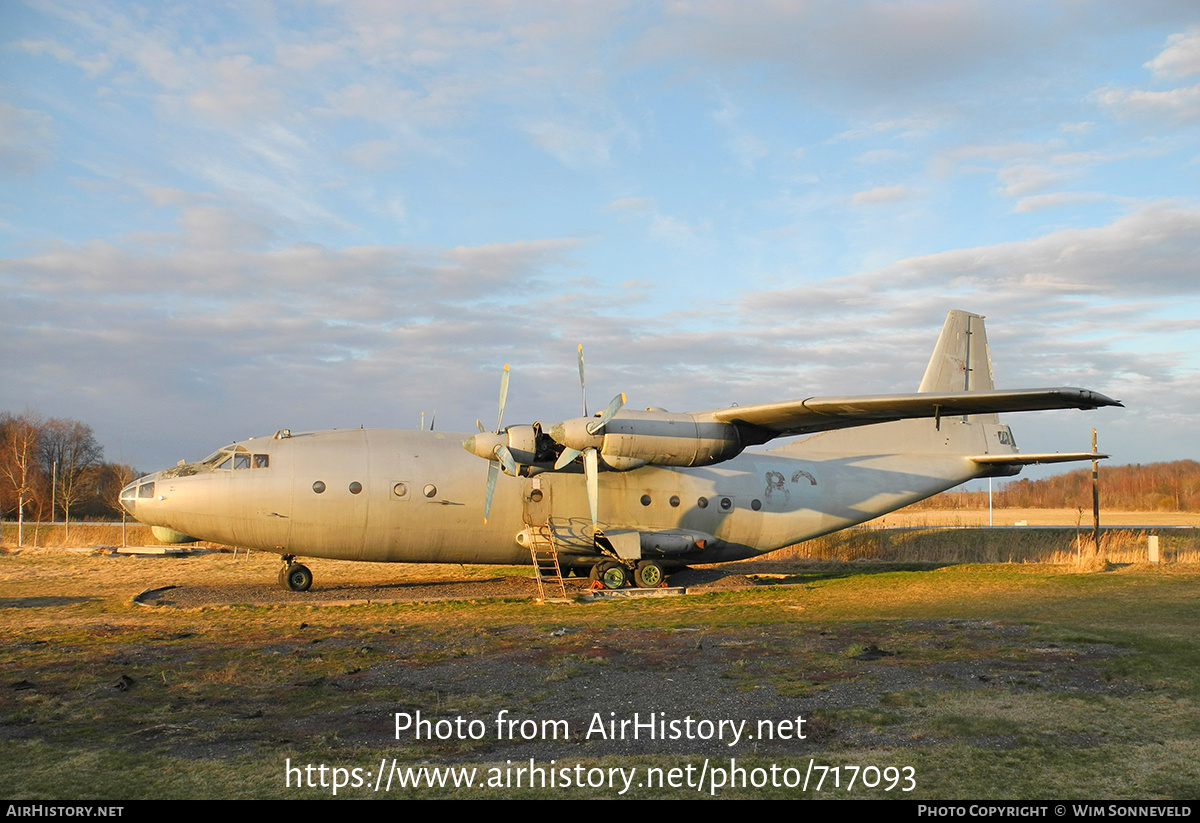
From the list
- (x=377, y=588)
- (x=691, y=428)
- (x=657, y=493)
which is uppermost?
(x=691, y=428)

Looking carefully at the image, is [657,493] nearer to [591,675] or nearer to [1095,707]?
[591,675]

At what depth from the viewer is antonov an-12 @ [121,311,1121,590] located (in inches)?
668

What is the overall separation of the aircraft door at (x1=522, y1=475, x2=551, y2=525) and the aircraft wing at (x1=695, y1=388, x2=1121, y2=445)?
13.4 ft

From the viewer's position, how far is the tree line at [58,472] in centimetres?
5006

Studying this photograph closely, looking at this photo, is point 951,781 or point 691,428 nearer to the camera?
point 951,781

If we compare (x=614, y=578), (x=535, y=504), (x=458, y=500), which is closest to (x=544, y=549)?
(x=535, y=504)

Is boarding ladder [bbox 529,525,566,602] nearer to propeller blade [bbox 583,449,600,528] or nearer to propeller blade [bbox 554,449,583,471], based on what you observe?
propeller blade [bbox 583,449,600,528]

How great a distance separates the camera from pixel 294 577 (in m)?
18.5

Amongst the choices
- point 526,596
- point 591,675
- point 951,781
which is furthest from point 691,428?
point 951,781

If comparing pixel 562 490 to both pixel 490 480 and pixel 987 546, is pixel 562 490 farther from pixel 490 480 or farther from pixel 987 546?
pixel 987 546

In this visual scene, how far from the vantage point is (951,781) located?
589cm

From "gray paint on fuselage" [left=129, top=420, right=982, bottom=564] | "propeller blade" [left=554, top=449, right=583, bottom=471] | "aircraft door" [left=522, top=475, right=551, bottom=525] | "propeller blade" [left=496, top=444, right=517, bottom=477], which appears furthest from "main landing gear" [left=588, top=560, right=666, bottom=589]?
"propeller blade" [left=496, top=444, right=517, bottom=477]

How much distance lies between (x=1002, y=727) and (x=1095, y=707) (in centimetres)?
142

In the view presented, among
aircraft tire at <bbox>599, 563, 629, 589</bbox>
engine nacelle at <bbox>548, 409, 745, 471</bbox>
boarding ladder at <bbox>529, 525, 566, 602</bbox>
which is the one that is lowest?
aircraft tire at <bbox>599, 563, 629, 589</bbox>
